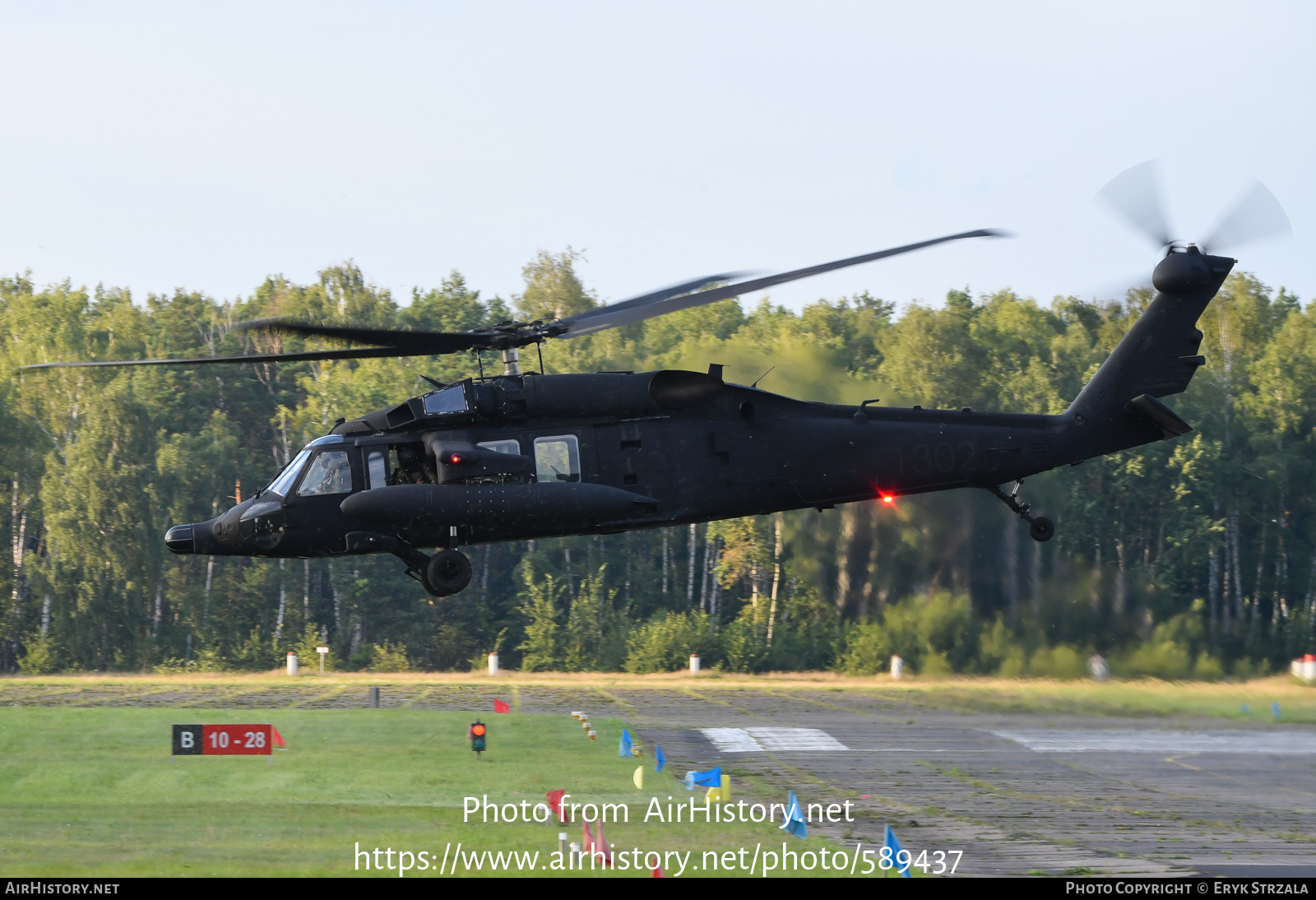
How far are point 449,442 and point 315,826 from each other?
1226cm

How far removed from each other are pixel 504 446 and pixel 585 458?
1198 mm

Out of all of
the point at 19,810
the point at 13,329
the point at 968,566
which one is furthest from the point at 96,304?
the point at 968,566

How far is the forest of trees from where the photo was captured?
35719 mm

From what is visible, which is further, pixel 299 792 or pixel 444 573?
pixel 299 792

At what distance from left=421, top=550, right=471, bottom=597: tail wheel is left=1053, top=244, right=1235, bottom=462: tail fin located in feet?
32.3

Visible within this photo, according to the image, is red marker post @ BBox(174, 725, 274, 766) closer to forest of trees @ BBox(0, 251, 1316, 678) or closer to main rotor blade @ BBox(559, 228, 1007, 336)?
forest of trees @ BBox(0, 251, 1316, 678)

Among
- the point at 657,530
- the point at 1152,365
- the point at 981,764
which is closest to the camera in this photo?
the point at 1152,365

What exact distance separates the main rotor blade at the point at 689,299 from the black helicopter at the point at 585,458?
5 cm

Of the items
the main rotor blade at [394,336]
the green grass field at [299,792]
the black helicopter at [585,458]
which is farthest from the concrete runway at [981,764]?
the main rotor blade at [394,336]

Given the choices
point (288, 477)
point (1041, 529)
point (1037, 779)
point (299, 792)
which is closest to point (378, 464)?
point (288, 477)

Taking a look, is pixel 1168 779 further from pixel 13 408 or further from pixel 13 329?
pixel 13 329

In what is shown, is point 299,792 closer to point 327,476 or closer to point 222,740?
point 222,740

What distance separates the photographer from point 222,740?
33281 millimetres

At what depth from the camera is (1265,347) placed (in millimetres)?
56938
